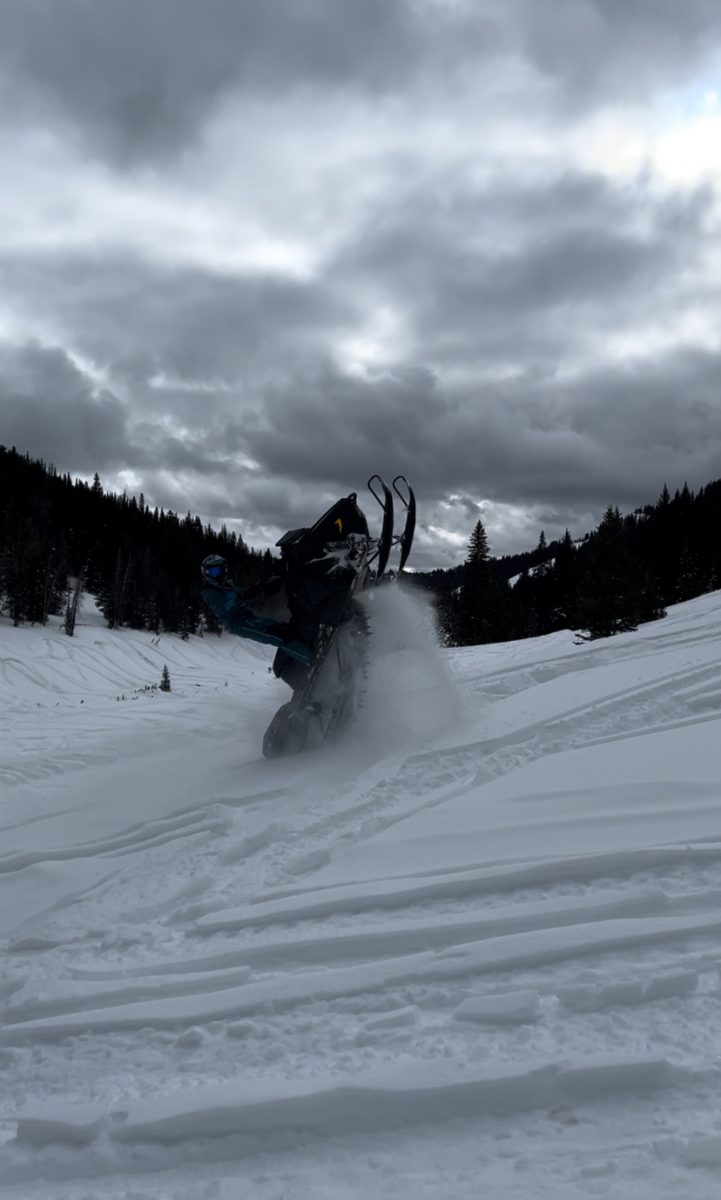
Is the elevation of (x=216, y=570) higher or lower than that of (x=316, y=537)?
lower

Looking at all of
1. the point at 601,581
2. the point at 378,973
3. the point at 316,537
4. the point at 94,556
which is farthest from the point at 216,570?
the point at 94,556

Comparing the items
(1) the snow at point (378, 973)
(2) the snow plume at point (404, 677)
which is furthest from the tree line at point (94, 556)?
(1) the snow at point (378, 973)

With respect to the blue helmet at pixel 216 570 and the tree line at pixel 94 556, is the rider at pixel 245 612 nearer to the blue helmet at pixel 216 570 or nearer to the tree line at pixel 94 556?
the blue helmet at pixel 216 570

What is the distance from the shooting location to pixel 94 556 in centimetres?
6562

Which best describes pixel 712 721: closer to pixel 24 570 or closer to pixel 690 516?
pixel 24 570

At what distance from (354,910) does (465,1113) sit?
159cm

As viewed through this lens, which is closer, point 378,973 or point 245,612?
point 378,973

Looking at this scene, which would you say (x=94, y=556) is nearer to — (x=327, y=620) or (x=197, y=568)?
(x=197, y=568)

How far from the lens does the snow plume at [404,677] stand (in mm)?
8094

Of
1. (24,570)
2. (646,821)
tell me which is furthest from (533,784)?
(24,570)

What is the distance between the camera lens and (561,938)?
3516 millimetres

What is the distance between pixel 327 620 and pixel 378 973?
17.3ft

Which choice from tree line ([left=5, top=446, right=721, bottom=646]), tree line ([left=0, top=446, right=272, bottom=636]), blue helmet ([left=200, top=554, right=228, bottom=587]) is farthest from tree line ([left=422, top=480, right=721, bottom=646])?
tree line ([left=0, top=446, right=272, bottom=636])

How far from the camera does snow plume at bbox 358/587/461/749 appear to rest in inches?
319
